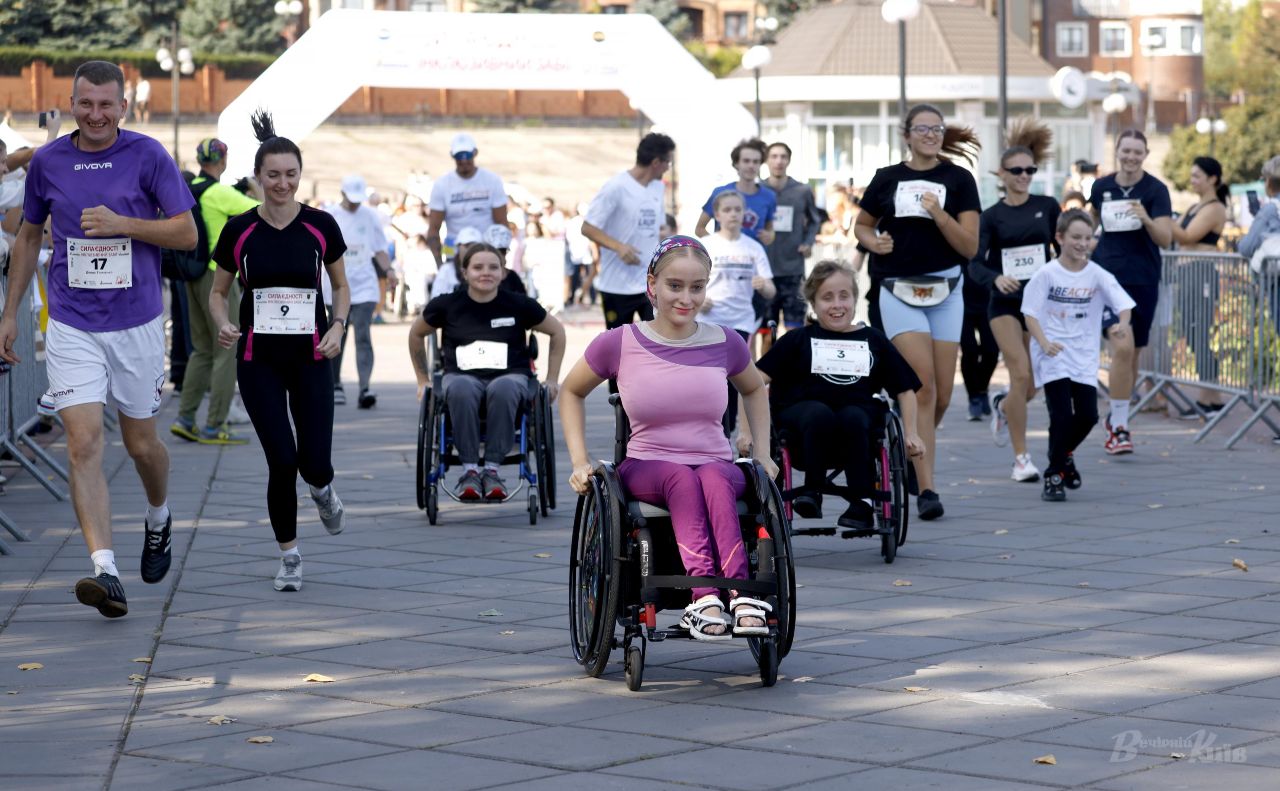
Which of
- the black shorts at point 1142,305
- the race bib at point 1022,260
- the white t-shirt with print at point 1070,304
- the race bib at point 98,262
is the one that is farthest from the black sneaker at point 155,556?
the black shorts at point 1142,305

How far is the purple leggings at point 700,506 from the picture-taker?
5918 mm

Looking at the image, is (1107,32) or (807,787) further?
(1107,32)

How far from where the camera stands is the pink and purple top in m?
6.25

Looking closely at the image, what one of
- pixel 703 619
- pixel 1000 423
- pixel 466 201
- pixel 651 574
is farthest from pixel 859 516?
pixel 466 201

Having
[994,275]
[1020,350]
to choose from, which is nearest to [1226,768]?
[1020,350]

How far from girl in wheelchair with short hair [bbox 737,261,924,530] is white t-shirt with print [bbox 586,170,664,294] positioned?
12.7 feet

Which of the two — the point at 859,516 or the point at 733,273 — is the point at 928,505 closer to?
the point at 859,516

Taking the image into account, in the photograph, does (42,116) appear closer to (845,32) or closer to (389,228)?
(389,228)

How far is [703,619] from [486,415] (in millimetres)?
4299

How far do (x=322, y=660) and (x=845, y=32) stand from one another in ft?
128

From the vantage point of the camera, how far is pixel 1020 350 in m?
11.2

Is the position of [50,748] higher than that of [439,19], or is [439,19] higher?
[439,19]

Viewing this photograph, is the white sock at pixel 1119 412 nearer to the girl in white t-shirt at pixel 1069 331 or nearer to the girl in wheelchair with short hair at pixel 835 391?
the girl in white t-shirt at pixel 1069 331

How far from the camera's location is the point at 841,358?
8570 millimetres
